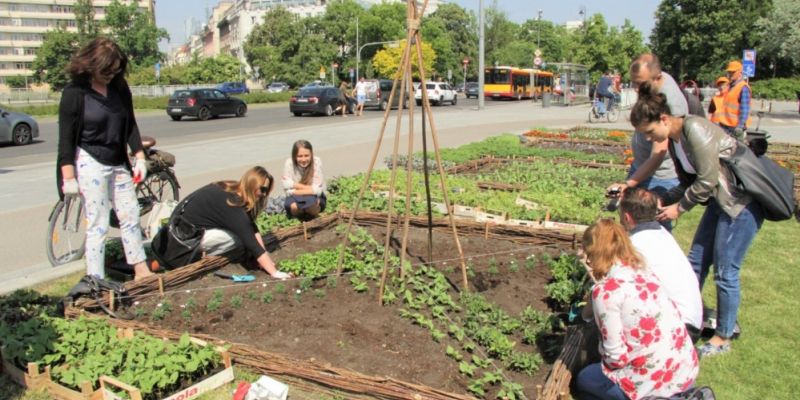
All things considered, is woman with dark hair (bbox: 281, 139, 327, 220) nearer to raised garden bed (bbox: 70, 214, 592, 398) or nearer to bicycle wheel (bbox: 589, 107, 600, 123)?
raised garden bed (bbox: 70, 214, 592, 398)

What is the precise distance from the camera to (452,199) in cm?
764

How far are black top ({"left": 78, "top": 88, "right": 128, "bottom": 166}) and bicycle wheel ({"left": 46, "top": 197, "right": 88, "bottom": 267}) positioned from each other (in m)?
1.37

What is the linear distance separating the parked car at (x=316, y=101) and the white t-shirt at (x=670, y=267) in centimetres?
2539

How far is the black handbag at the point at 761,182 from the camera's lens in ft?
13.1

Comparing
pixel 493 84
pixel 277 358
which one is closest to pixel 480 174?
pixel 277 358

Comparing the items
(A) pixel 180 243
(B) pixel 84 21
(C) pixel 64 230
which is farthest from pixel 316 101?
(B) pixel 84 21

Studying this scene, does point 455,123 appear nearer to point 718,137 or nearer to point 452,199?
point 452,199

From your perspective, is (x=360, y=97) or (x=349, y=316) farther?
(x=360, y=97)

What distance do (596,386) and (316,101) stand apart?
25750 millimetres

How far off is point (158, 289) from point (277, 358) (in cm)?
173

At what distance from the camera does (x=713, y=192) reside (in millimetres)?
4082

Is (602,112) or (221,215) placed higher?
(602,112)

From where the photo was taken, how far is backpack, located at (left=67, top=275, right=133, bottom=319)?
4.47m

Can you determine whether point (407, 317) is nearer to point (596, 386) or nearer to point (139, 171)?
point (596, 386)
